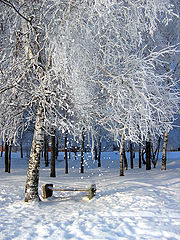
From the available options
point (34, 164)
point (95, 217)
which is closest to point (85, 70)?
point (34, 164)

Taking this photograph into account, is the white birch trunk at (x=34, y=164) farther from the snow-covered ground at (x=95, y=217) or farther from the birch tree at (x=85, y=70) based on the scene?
the snow-covered ground at (x=95, y=217)

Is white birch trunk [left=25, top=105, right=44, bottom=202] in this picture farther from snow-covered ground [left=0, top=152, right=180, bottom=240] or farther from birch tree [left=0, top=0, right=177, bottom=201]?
snow-covered ground [left=0, top=152, right=180, bottom=240]

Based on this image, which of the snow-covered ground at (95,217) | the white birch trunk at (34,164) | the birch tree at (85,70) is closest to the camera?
the snow-covered ground at (95,217)

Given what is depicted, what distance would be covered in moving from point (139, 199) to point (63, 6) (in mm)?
6149

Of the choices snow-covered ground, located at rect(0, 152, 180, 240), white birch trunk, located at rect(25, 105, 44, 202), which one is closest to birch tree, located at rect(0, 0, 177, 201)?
white birch trunk, located at rect(25, 105, 44, 202)

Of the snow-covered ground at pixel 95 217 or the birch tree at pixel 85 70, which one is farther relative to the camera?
the birch tree at pixel 85 70

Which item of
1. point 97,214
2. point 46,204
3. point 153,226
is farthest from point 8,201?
point 153,226

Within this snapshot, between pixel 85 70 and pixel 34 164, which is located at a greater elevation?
pixel 85 70

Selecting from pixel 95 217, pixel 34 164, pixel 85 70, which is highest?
pixel 85 70

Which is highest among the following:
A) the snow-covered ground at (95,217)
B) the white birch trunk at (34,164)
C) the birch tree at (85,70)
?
the birch tree at (85,70)

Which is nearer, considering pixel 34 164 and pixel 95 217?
pixel 95 217

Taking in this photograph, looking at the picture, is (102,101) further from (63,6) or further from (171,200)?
(171,200)

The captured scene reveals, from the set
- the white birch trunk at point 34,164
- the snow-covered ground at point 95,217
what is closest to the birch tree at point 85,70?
the white birch trunk at point 34,164

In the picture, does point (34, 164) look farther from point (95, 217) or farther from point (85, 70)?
point (85, 70)
